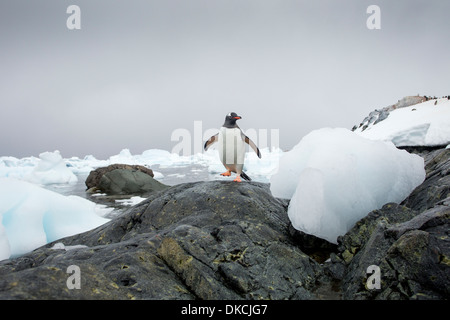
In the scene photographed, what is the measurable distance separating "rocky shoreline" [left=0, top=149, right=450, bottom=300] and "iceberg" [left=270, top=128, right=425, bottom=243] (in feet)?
0.64

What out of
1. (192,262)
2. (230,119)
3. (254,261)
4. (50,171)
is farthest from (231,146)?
(50,171)

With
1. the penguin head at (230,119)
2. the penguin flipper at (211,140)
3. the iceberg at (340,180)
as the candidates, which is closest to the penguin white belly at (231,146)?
the penguin head at (230,119)

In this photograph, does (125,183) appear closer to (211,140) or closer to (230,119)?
(211,140)

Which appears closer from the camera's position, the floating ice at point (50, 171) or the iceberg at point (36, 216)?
the iceberg at point (36, 216)

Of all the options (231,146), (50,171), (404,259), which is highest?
(231,146)

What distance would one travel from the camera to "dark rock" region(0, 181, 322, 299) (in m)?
1.80

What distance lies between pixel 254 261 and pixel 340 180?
1.58 metres

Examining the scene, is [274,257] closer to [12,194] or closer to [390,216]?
[390,216]

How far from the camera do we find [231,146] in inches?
208

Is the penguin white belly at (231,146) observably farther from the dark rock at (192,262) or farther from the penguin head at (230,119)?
the dark rock at (192,262)

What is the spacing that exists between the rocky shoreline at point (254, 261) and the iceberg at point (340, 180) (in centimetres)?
19

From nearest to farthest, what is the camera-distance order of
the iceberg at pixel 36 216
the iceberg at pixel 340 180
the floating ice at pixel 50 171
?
the iceberg at pixel 340 180, the iceberg at pixel 36 216, the floating ice at pixel 50 171

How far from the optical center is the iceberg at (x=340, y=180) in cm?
333

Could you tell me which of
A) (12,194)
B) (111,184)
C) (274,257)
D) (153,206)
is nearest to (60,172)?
(111,184)
